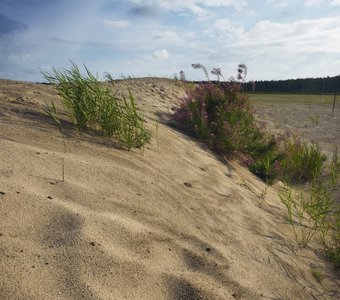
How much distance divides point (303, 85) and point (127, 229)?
34.3 metres

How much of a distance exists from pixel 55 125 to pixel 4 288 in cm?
243

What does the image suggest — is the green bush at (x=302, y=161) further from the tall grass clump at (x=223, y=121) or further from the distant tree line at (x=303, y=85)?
the distant tree line at (x=303, y=85)

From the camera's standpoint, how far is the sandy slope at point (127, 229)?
6.64 feet

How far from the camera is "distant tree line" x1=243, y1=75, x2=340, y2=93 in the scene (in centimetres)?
3306

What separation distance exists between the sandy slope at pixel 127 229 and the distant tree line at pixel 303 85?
1198 inches

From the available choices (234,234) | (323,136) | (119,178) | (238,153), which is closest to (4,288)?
(119,178)

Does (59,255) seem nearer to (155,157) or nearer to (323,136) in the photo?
(155,157)

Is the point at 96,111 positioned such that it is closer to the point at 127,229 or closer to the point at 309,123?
the point at 127,229

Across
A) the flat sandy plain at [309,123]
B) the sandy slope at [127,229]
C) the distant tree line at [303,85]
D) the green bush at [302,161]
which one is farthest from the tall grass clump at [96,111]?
the distant tree line at [303,85]

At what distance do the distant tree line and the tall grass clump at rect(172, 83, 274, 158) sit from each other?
26.9 m

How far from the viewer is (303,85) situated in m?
34.1

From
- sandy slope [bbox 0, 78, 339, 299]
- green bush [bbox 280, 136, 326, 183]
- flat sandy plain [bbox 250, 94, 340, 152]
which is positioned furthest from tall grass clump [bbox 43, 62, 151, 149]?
flat sandy plain [bbox 250, 94, 340, 152]

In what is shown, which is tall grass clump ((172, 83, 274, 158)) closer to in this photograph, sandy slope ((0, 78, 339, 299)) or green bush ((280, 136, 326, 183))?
green bush ((280, 136, 326, 183))

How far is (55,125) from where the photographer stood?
157 inches
